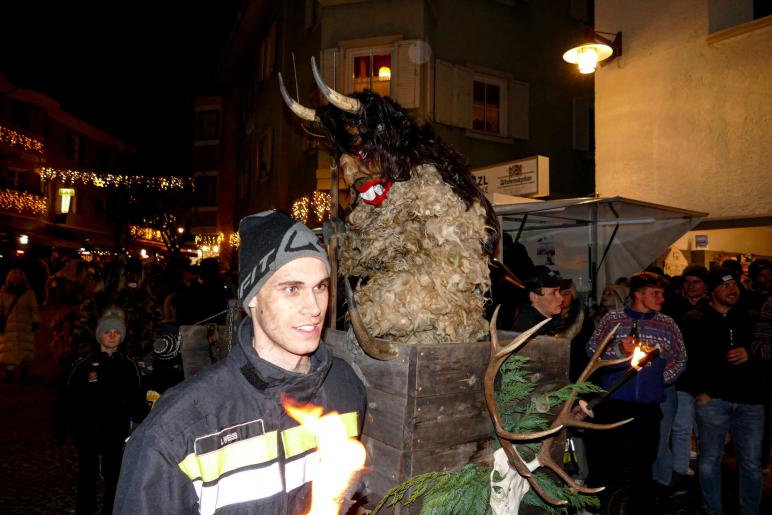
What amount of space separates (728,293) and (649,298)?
1.04 metres

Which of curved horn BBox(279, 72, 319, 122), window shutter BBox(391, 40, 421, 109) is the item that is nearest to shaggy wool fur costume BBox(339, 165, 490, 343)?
curved horn BBox(279, 72, 319, 122)

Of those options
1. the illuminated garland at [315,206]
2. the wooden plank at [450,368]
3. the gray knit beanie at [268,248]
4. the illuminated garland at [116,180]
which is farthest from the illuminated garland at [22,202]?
the wooden plank at [450,368]

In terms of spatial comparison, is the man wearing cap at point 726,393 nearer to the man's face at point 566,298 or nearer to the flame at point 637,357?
the man's face at point 566,298

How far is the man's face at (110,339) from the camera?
4.85 metres

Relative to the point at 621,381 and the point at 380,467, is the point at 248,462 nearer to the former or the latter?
the point at 380,467

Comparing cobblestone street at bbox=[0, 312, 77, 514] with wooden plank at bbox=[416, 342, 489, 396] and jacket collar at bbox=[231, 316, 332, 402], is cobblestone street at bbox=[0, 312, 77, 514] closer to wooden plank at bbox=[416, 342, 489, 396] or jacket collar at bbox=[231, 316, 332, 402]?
jacket collar at bbox=[231, 316, 332, 402]

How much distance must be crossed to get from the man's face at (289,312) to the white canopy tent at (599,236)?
5.89m

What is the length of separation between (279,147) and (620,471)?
14.3 m

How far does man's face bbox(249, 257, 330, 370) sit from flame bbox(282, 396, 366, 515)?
22 cm

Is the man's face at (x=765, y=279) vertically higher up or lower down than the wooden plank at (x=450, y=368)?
higher up

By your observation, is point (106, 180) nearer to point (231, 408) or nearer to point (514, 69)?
point (514, 69)

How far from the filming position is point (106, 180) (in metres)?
27.3

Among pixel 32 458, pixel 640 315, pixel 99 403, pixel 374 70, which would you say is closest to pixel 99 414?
pixel 99 403

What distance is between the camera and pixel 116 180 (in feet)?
93.4
